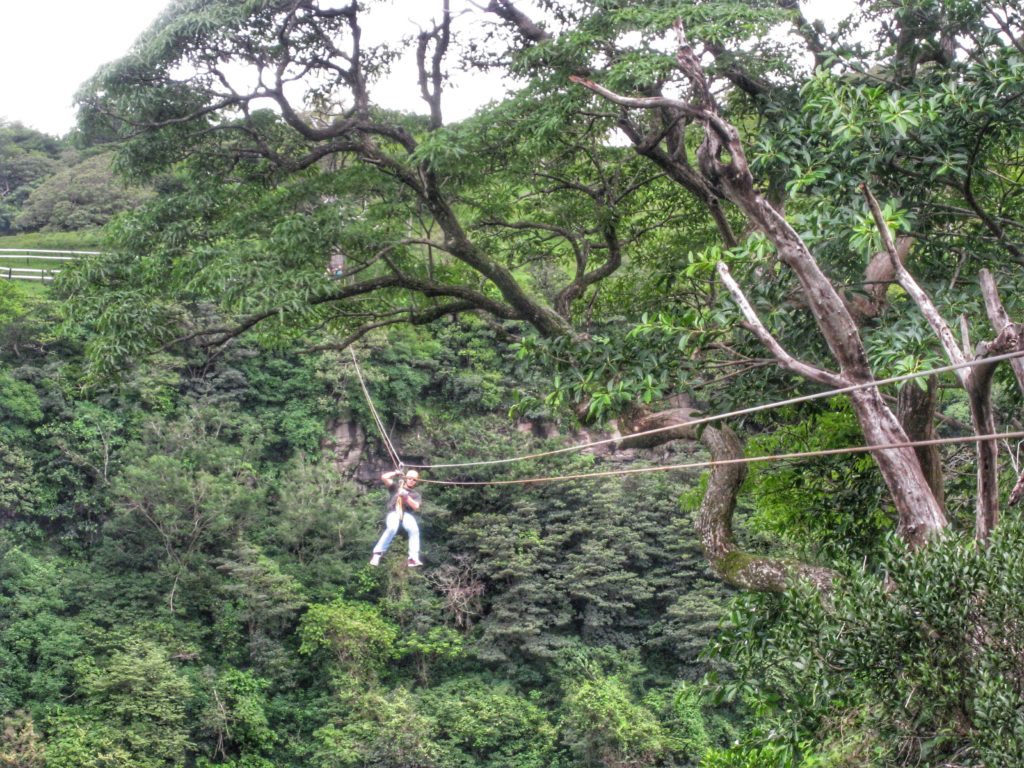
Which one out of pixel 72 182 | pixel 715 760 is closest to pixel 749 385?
pixel 715 760

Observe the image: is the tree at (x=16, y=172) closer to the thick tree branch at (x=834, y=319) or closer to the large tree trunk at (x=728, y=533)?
the large tree trunk at (x=728, y=533)

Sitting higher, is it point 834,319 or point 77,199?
point 77,199

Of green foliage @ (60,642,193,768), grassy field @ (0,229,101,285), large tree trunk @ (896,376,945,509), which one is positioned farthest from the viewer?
grassy field @ (0,229,101,285)

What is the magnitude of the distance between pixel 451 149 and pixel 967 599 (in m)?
3.55

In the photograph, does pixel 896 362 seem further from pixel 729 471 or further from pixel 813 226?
pixel 729 471

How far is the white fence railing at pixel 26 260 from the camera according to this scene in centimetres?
2247

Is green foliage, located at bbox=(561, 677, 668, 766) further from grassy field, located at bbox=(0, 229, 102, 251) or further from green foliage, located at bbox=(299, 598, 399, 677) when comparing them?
grassy field, located at bbox=(0, 229, 102, 251)

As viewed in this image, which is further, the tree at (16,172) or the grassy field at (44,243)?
the tree at (16,172)

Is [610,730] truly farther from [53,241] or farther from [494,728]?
[53,241]

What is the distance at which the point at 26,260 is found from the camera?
23.8 metres

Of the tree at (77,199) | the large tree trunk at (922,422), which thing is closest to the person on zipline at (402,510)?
the large tree trunk at (922,422)

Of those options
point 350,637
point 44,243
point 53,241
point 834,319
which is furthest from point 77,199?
point 834,319

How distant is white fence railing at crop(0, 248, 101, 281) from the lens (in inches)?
885

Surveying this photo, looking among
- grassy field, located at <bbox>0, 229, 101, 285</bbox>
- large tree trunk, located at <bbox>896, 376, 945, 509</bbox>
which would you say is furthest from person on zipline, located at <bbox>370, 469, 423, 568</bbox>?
grassy field, located at <bbox>0, 229, 101, 285</bbox>
